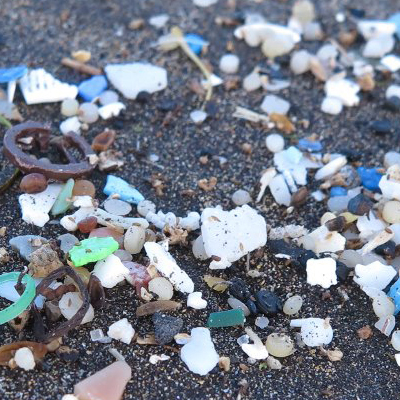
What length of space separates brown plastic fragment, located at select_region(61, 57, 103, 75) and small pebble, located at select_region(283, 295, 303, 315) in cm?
95

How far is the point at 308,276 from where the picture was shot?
1.68 m

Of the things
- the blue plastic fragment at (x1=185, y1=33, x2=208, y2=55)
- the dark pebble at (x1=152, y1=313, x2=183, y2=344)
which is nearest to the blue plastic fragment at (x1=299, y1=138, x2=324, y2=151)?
the blue plastic fragment at (x1=185, y1=33, x2=208, y2=55)

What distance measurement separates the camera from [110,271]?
62.3 inches

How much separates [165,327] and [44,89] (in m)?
0.87

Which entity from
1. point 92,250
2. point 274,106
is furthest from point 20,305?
point 274,106

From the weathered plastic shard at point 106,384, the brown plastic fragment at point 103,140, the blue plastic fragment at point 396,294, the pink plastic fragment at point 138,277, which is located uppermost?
the brown plastic fragment at point 103,140

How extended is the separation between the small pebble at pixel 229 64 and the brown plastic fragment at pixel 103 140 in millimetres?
464

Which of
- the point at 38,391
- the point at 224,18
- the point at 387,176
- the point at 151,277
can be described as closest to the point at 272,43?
the point at 224,18

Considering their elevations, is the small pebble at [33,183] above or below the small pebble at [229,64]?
above

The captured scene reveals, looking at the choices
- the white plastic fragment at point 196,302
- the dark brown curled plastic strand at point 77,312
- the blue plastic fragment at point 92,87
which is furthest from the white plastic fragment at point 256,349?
the blue plastic fragment at point 92,87

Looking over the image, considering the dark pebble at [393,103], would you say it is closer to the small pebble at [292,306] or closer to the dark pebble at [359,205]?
the dark pebble at [359,205]

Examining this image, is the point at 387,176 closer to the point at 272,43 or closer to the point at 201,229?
the point at 201,229

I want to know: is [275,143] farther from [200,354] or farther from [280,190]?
[200,354]

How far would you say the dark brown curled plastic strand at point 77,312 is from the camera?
1.46 m
